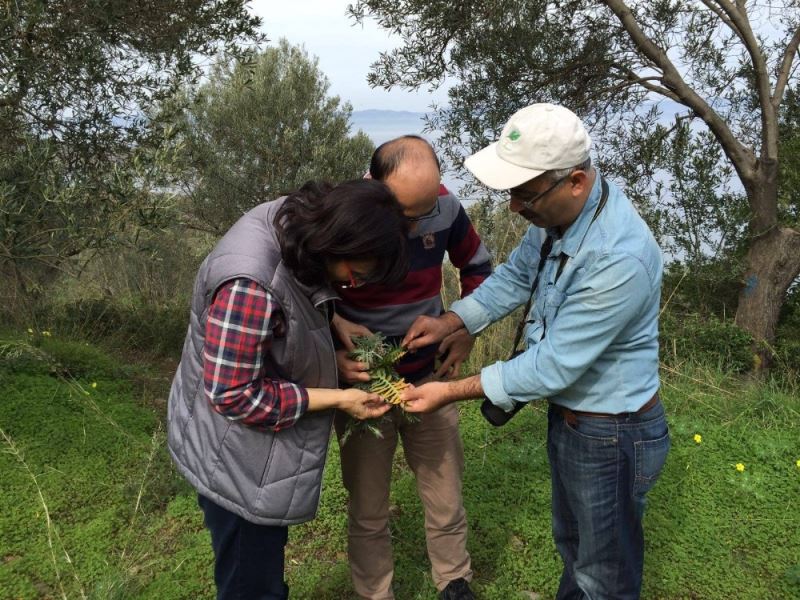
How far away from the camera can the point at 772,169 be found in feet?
22.2

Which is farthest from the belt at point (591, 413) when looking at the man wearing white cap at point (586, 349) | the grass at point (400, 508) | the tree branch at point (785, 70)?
the tree branch at point (785, 70)

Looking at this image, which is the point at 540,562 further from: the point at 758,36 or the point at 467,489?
the point at 758,36

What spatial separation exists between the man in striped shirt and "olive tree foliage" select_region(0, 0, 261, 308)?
2.12 meters

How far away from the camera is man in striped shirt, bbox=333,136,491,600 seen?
7.89 feet

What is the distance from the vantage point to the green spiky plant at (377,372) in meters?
2.34

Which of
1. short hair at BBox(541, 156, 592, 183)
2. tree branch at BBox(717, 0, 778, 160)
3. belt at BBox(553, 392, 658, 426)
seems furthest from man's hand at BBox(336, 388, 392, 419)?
tree branch at BBox(717, 0, 778, 160)

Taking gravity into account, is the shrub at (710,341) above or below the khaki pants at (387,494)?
above

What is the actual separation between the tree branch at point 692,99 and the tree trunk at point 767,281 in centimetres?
74

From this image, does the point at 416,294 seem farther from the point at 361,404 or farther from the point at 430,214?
the point at 361,404

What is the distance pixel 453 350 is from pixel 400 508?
147cm

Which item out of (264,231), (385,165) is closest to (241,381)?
(264,231)

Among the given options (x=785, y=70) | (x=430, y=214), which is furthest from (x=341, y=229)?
(x=785, y=70)

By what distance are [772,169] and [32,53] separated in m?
7.02

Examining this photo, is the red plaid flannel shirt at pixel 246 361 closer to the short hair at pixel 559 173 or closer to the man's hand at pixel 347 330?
the man's hand at pixel 347 330
